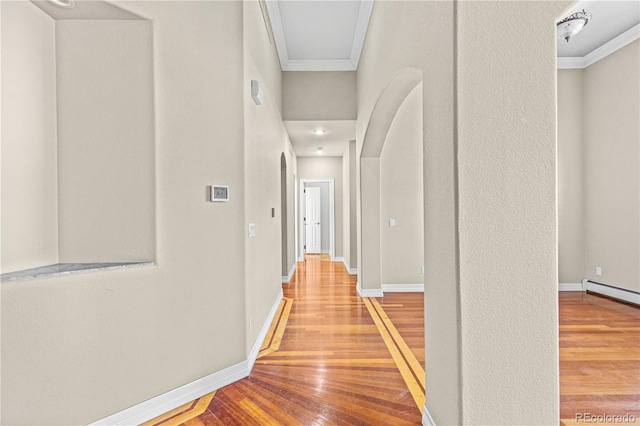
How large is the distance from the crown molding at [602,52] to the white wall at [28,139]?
20.2ft

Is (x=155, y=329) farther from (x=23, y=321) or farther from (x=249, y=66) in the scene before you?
(x=249, y=66)

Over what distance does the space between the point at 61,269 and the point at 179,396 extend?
3.55ft

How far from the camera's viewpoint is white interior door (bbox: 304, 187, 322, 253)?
9.18 metres

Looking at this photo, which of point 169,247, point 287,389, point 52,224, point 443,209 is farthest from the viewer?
point 287,389

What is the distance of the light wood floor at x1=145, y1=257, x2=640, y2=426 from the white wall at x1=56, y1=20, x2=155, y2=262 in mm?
1175

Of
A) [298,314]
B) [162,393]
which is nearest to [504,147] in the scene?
[162,393]

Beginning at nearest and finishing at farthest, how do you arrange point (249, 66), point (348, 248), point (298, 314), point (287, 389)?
point (287, 389) → point (249, 66) → point (298, 314) → point (348, 248)

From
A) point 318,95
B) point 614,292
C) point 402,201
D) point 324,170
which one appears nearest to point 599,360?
point 614,292

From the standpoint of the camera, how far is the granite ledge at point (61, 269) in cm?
149

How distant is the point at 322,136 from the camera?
18.2 feet

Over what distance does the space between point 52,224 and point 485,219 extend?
2458 mm

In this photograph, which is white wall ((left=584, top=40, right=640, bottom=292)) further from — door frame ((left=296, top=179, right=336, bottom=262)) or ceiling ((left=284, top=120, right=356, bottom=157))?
door frame ((left=296, top=179, right=336, bottom=262))

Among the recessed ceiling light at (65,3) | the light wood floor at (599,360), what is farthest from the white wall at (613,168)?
the recessed ceiling light at (65,3)

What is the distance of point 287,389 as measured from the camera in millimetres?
2154
